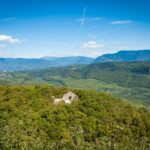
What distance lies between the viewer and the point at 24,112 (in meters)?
116

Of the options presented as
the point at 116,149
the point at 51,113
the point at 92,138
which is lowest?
the point at 92,138

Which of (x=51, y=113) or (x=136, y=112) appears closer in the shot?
(x=51, y=113)

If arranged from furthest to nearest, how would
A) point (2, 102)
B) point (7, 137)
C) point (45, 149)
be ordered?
1. point (2, 102)
2. point (45, 149)
3. point (7, 137)

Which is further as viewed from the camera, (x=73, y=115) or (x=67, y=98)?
(x=67, y=98)

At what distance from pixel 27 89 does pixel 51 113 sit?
29.3 m

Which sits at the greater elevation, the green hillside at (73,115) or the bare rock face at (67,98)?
the bare rock face at (67,98)

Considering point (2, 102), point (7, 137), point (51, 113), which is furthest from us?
point (2, 102)

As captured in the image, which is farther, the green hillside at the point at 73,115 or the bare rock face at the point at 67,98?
the bare rock face at the point at 67,98

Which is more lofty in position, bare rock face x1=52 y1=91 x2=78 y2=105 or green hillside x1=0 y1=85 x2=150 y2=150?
bare rock face x1=52 y1=91 x2=78 y2=105

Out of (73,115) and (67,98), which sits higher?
(67,98)

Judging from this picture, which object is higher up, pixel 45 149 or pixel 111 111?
pixel 45 149

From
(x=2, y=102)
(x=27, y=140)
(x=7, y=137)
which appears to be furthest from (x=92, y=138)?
(x=7, y=137)

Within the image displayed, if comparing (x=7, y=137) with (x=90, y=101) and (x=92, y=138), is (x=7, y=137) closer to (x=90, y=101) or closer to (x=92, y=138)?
(x=92, y=138)

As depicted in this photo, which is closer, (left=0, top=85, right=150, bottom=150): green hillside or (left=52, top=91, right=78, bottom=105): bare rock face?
(left=0, top=85, right=150, bottom=150): green hillside
